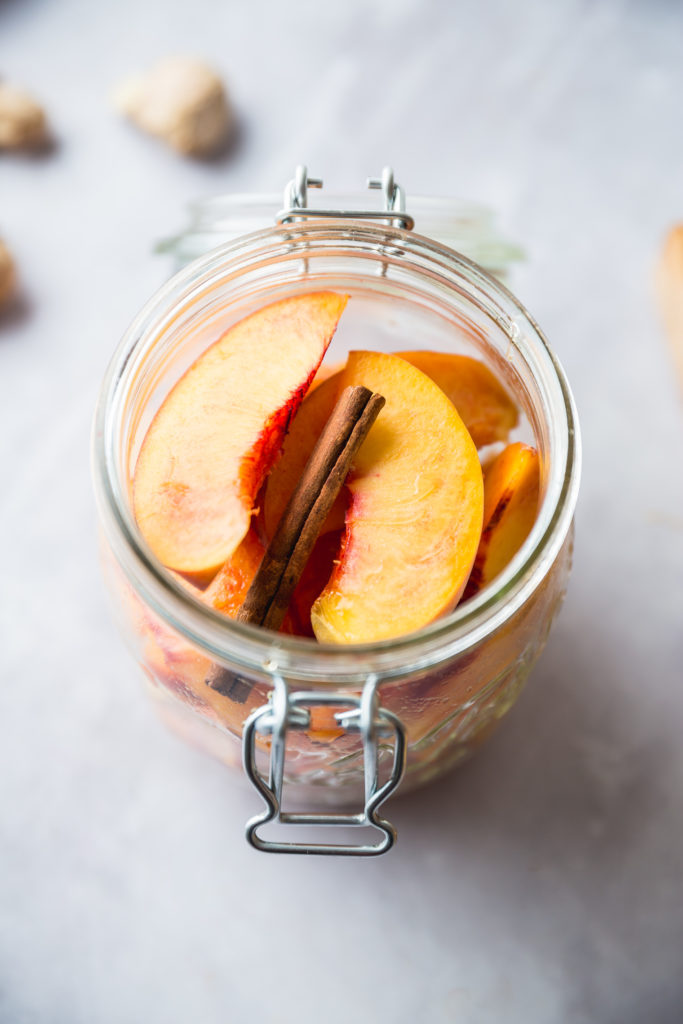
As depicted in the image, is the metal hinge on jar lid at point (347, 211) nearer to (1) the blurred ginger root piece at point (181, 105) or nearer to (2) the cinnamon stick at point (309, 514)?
(2) the cinnamon stick at point (309, 514)

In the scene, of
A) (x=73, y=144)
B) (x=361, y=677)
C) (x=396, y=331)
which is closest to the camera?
(x=361, y=677)

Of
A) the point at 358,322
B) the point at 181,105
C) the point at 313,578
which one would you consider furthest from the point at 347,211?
the point at 181,105

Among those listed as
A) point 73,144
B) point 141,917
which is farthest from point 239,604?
point 73,144

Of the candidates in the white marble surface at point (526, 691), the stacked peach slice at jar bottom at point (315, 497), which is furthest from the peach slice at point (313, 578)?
the white marble surface at point (526, 691)

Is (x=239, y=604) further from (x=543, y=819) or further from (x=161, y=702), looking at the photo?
(x=543, y=819)

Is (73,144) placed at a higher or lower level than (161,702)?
higher

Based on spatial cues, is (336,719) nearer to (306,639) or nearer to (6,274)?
(306,639)
